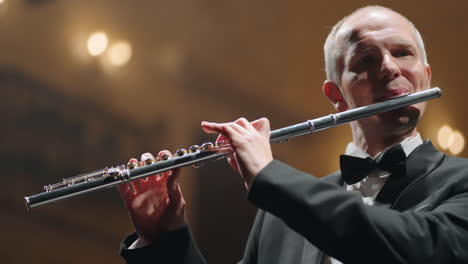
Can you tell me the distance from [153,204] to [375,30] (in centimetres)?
75

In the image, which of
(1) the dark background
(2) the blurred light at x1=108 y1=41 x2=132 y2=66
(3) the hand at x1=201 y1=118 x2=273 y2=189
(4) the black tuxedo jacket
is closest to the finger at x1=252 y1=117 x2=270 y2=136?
(3) the hand at x1=201 y1=118 x2=273 y2=189

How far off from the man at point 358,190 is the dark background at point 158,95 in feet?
2.11

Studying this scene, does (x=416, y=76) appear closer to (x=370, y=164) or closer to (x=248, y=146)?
(x=370, y=164)

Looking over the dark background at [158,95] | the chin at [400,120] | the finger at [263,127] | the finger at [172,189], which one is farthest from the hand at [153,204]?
the dark background at [158,95]

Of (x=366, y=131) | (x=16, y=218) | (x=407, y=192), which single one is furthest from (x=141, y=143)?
(x=407, y=192)

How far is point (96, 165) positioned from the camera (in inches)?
76.1

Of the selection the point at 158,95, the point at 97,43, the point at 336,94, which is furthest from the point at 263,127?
the point at 97,43

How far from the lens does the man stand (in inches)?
34.7

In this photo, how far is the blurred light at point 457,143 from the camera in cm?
217

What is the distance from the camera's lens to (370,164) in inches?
48.6

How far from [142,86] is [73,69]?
282 millimetres

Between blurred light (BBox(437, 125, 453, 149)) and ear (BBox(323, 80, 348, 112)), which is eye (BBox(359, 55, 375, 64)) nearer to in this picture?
ear (BBox(323, 80, 348, 112))

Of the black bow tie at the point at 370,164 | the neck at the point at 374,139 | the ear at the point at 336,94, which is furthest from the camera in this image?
the ear at the point at 336,94

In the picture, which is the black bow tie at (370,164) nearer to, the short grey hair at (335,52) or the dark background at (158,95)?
the short grey hair at (335,52)
